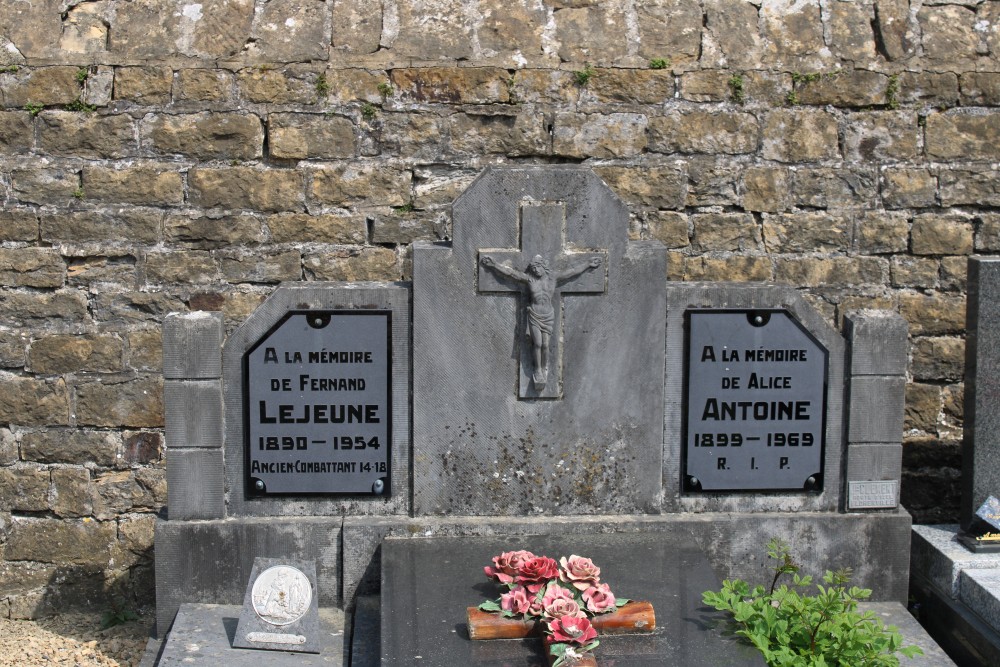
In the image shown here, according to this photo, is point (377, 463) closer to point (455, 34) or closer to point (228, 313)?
point (228, 313)

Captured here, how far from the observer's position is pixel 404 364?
5086 millimetres

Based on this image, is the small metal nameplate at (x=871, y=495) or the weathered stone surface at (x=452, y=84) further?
the weathered stone surface at (x=452, y=84)

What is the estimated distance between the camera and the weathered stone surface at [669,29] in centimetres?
638

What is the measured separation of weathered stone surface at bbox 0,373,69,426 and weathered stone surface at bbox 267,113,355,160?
1.65 m

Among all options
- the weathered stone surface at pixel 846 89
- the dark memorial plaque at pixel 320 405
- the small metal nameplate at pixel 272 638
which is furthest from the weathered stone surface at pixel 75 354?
the weathered stone surface at pixel 846 89

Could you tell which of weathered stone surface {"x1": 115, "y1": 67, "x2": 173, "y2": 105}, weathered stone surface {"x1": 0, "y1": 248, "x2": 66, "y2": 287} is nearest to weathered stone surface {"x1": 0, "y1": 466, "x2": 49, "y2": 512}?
weathered stone surface {"x1": 0, "y1": 248, "x2": 66, "y2": 287}

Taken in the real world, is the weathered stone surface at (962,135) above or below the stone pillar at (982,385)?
above

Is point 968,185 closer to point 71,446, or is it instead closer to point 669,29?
point 669,29

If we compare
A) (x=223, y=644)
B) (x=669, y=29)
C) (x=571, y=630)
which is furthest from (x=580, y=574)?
(x=669, y=29)

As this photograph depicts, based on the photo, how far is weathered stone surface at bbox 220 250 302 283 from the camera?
630 cm

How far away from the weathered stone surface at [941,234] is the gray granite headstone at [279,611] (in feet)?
12.4

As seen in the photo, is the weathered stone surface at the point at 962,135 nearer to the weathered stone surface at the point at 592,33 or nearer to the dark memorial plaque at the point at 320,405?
the weathered stone surface at the point at 592,33

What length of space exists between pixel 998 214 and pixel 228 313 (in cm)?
411

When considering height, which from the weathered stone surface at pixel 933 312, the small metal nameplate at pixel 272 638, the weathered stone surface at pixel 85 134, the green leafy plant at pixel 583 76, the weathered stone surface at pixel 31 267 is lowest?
the small metal nameplate at pixel 272 638
